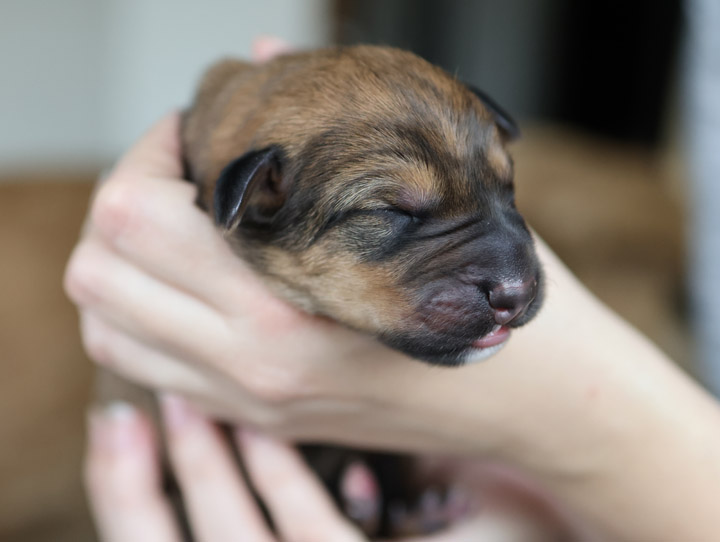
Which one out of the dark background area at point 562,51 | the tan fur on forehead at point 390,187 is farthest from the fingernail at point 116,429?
the dark background area at point 562,51

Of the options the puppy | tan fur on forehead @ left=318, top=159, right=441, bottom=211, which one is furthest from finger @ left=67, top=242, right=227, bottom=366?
tan fur on forehead @ left=318, top=159, right=441, bottom=211

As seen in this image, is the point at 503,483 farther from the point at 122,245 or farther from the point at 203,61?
the point at 203,61

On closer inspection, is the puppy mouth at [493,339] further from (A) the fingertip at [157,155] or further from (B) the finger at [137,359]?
(A) the fingertip at [157,155]

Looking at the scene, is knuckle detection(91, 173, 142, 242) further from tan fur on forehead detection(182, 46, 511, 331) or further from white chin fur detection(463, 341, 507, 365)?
white chin fur detection(463, 341, 507, 365)

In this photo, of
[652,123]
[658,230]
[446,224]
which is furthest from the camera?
[652,123]

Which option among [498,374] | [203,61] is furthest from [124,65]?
[498,374]

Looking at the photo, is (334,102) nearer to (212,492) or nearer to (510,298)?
(510,298)

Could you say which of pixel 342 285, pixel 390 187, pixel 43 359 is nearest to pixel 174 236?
pixel 342 285
